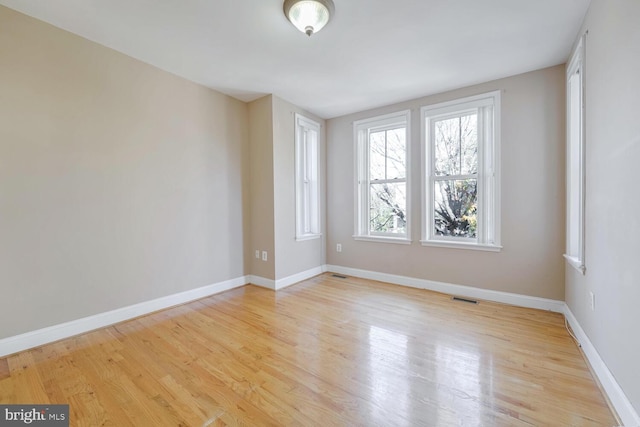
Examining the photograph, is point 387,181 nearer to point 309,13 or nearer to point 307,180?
point 307,180

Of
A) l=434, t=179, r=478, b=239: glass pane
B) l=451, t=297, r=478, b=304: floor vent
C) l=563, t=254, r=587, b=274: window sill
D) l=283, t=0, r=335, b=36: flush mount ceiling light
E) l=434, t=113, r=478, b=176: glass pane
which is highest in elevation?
l=283, t=0, r=335, b=36: flush mount ceiling light

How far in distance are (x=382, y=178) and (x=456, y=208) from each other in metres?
1.15

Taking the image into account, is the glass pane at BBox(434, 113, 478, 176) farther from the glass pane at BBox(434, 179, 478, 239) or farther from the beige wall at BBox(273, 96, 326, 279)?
the beige wall at BBox(273, 96, 326, 279)

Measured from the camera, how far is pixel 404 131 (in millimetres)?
3928

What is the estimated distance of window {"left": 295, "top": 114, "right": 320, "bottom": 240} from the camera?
4.11 m

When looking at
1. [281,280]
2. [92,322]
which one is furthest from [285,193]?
[92,322]

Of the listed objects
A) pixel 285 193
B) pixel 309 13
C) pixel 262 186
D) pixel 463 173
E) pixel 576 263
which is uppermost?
pixel 309 13

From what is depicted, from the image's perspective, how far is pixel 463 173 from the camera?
11.3 ft

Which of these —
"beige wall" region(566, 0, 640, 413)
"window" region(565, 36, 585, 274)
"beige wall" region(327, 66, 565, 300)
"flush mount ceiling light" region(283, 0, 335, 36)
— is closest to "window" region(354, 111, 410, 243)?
"beige wall" region(327, 66, 565, 300)

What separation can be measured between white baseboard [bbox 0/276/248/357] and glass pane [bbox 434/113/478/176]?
345 centimetres

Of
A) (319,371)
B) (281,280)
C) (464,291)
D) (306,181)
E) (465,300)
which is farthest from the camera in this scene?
(306,181)

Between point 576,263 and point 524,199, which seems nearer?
point 576,263

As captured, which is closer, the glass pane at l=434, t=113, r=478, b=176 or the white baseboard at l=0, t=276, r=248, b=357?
the white baseboard at l=0, t=276, r=248, b=357

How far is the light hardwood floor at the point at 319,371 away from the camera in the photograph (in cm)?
149
